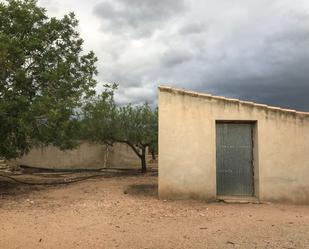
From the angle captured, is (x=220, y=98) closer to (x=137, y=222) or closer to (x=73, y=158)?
(x=137, y=222)

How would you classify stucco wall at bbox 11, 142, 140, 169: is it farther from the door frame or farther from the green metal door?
the door frame

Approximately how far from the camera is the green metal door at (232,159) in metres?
13.5

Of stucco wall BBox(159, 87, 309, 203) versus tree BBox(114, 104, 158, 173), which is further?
tree BBox(114, 104, 158, 173)

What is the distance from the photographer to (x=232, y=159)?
1354 cm

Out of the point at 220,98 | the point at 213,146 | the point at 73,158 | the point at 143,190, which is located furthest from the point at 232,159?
the point at 73,158

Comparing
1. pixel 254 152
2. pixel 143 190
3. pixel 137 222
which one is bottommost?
pixel 137 222

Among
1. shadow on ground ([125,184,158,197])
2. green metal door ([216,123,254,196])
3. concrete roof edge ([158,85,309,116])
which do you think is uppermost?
concrete roof edge ([158,85,309,116])

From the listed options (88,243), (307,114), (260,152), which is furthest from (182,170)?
(88,243)

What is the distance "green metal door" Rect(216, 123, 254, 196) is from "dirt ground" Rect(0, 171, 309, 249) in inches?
41.9

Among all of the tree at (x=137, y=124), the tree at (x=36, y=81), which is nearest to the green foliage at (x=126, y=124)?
the tree at (x=137, y=124)

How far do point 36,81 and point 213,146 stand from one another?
6.60 metres

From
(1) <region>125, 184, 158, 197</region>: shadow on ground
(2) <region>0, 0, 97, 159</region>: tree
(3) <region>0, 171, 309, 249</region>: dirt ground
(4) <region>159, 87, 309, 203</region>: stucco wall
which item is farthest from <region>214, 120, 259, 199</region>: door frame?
(2) <region>0, 0, 97, 159</region>: tree

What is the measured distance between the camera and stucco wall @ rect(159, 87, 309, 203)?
43.0 feet

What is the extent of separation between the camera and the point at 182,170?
13125 mm
